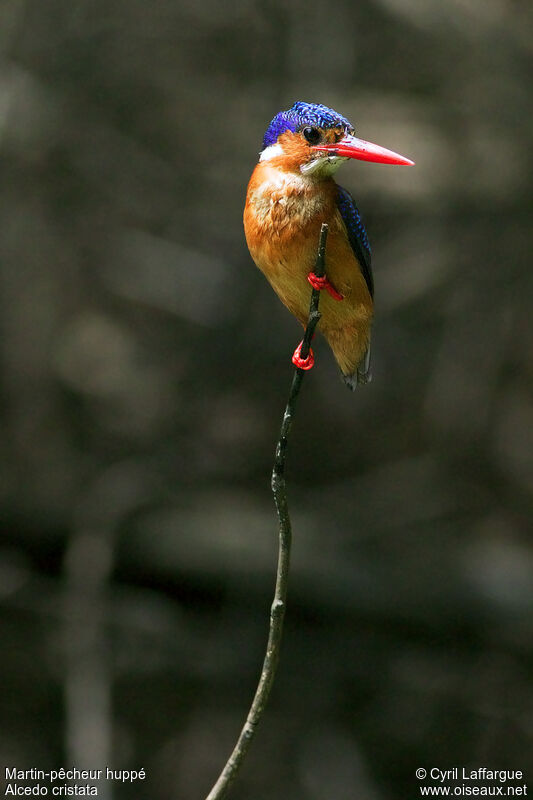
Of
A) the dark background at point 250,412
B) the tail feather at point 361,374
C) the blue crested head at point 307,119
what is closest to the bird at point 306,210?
the blue crested head at point 307,119

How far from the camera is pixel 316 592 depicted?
180 inches

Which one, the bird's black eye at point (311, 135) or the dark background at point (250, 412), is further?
the dark background at point (250, 412)

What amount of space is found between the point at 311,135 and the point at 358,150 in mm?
213

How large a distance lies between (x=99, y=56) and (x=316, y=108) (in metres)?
3.23

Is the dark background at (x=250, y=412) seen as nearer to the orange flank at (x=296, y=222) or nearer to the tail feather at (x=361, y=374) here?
the tail feather at (x=361, y=374)

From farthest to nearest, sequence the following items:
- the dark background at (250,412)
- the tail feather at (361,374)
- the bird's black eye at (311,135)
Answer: the dark background at (250,412)
the tail feather at (361,374)
the bird's black eye at (311,135)

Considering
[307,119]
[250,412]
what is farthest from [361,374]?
[250,412]

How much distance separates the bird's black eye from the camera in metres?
1.88

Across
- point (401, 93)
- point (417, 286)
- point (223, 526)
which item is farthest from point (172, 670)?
point (401, 93)

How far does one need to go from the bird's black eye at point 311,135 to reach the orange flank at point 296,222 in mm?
18

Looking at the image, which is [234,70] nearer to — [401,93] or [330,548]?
[401,93]

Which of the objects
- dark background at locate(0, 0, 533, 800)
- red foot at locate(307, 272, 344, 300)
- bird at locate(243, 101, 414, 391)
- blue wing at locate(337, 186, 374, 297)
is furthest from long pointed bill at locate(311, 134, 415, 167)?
dark background at locate(0, 0, 533, 800)

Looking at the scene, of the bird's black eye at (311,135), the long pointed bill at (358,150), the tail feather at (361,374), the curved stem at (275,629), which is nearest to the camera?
the curved stem at (275,629)

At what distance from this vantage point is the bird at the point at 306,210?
185 cm
